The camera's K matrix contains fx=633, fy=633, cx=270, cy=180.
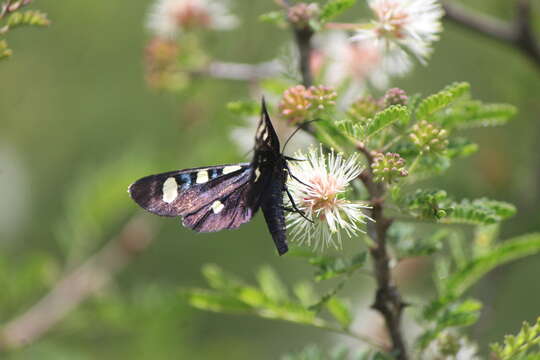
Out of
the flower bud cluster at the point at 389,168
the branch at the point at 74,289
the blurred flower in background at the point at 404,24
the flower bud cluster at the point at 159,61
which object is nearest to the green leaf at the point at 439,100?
the flower bud cluster at the point at 389,168

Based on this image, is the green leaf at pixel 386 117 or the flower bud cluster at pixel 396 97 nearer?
the green leaf at pixel 386 117

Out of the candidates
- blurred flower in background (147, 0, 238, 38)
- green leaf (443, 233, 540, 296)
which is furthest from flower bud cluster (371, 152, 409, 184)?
blurred flower in background (147, 0, 238, 38)

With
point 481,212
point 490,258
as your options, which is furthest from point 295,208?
point 490,258

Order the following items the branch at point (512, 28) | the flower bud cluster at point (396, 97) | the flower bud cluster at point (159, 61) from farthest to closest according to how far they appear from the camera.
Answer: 1. the flower bud cluster at point (159, 61)
2. the branch at point (512, 28)
3. the flower bud cluster at point (396, 97)

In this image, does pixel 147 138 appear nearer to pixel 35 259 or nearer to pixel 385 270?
pixel 35 259

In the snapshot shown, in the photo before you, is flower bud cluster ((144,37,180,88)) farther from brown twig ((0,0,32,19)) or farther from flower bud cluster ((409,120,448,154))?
flower bud cluster ((409,120,448,154))

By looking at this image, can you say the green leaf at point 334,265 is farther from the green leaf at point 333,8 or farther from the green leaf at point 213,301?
the green leaf at point 333,8

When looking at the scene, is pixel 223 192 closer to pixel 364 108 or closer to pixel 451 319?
pixel 364 108
